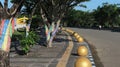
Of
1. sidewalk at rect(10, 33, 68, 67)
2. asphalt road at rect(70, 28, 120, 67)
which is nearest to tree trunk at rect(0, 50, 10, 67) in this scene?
sidewalk at rect(10, 33, 68, 67)

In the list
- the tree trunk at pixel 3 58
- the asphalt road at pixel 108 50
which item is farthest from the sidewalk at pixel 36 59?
the tree trunk at pixel 3 58

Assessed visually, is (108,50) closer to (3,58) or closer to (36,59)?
(36,59)

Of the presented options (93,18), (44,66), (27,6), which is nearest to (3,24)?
(44,66)

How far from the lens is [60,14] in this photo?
1205 inches

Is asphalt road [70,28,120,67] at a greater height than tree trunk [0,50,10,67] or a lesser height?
lesser

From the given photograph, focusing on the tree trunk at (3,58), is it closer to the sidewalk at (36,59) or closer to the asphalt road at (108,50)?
the sidewalk at (36,59)

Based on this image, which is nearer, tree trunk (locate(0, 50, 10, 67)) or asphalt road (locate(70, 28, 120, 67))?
tree trunk (locate(0, 50, 10, 67))

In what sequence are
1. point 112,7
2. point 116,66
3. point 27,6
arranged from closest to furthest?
point 116,66, point 27,6, point 112,7

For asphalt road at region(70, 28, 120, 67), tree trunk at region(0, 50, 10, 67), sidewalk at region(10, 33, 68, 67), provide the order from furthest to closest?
asphalt road at region(70, 28, 120, 67), sidewalk at region(10, 33, 68, 67), tree trunk at region(0, 50, 10, 67)

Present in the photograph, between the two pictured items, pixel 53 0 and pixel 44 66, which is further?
pixel 53 0

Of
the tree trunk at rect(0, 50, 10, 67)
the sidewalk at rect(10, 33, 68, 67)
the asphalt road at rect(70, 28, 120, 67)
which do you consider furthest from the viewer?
the asphalt road at rect(70, 28, 120, 67)

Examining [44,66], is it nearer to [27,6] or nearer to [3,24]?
[3,24]

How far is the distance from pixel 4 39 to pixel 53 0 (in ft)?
49.8

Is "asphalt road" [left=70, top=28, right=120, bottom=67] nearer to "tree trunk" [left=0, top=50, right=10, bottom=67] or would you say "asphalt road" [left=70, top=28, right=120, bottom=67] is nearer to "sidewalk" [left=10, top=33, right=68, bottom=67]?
"sidewalk" [left=10, top=33, right=68, bottom=67]
